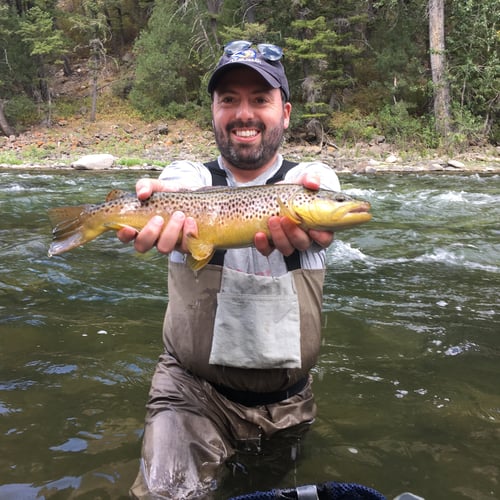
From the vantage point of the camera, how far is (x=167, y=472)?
2602 millimetres

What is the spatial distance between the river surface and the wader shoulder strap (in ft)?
4.09

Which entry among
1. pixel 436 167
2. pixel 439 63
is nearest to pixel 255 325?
pixel 436 167

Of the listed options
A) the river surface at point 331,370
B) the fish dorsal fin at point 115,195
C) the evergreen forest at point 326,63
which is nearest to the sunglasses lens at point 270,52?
the fish dorsal fin at point 115,195

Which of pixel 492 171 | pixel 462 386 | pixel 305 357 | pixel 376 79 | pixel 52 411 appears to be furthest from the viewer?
pixel 376 79

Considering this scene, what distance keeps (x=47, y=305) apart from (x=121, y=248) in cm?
287

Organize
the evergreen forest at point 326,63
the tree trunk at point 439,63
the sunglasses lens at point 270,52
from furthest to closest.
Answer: the evergreen forest at point 326,63
the tree trunk at point 439,63
the sunglasses lens at point 270,52

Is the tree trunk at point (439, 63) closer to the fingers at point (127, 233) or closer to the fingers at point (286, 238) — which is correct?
the fingers at point (286, 238)

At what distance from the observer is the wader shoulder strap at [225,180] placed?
3.02 m

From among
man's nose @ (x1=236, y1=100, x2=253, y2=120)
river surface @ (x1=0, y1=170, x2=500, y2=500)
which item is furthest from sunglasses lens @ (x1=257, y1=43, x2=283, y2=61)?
river surface @ (x1=0, y1=170, x2=500, y2=500)

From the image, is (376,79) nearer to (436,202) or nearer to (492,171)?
(492,171)

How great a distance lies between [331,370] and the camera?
437cm

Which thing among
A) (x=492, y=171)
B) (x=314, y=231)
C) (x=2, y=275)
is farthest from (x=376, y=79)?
(x=314, y=231)

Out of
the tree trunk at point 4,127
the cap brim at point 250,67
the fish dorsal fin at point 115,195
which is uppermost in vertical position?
the tree trunk at point 4,127

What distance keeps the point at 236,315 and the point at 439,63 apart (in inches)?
1001
